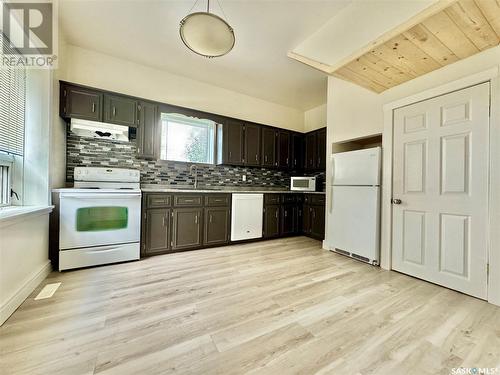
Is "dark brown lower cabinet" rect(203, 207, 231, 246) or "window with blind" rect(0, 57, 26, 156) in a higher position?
"window with blind" rect(0, 57, 26, 156)

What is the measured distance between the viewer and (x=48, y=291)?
1.88m

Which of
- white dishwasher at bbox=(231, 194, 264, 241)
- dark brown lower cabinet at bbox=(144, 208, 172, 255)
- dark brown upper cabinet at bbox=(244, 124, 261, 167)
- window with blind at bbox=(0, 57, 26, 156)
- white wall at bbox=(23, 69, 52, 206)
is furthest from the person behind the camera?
dark brown upper cabinet at bbox=(244, 124, 261, 167)

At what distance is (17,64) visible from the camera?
2.03 m

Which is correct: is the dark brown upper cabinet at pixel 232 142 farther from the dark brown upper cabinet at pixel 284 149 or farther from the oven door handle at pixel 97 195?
the oven door handle at pixel 97 195

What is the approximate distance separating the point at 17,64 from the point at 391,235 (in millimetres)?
4419

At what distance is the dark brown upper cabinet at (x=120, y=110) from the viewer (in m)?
2.84

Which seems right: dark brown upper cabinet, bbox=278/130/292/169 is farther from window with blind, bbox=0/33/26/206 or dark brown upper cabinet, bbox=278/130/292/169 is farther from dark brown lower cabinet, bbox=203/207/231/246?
window with blind, bbox=0/33/26/206

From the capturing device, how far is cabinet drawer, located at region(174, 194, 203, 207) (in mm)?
3027

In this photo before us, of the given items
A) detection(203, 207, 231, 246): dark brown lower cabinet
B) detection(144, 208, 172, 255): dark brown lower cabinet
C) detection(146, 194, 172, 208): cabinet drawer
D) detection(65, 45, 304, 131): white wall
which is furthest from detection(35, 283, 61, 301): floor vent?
detection(65, 45, 304, 131): white wall

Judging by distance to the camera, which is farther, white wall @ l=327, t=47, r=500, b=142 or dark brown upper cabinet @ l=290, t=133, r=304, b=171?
dark brown upper cabinet @ l=290, t=133, r=304, b=171

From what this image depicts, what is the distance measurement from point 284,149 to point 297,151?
1.22 feet

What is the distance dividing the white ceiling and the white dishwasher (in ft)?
6.81

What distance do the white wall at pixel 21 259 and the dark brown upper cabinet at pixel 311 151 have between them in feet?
13.7

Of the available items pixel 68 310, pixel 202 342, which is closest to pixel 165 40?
pixel 68 310
